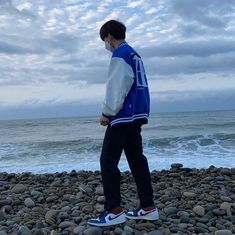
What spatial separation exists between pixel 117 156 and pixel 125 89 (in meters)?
0.61

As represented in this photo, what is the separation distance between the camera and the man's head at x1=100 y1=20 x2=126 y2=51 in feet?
11.9

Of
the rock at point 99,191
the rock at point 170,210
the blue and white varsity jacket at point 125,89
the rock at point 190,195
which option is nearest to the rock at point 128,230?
the rock at point 170,210

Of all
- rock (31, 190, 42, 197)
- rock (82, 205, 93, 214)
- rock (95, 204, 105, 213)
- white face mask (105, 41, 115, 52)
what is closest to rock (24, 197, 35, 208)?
rock (31, 190, 42, 197)

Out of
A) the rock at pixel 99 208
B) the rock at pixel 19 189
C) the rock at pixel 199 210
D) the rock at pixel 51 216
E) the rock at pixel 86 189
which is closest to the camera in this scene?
the rock at pixel 51 216

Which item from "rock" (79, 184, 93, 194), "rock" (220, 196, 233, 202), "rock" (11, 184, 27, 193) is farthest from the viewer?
"rock" (11, 184, 27, 193)

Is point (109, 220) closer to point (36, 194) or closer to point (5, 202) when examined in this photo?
point (5, 202)

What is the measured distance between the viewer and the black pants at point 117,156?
3.62 metres

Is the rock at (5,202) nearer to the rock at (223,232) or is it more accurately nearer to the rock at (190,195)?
the rock at (190,195)

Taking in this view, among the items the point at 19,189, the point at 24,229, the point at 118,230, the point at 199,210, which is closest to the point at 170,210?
the point at 199,210

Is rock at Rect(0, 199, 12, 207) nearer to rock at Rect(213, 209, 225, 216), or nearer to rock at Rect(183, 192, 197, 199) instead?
rock at Rect(183, 192, 197, 199)

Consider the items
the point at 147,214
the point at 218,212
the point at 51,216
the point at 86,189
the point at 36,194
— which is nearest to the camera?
the point at 147,214

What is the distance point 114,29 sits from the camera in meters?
3.63

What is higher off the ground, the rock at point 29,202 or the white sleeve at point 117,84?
the white sleeve at point 117,84

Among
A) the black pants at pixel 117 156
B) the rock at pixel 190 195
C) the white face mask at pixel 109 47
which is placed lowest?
the rock at pixel 190 195
